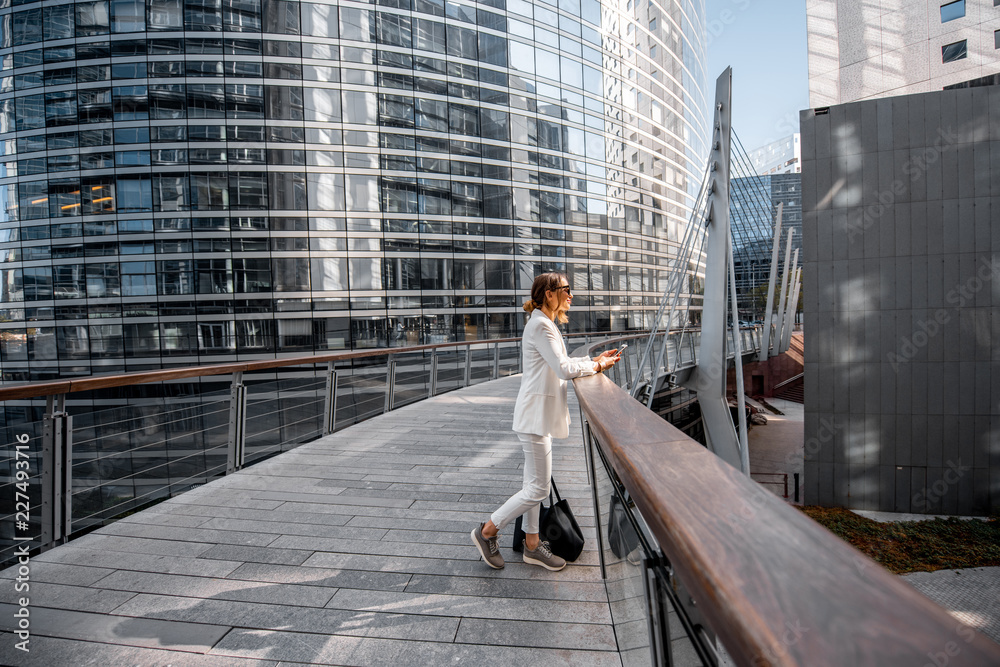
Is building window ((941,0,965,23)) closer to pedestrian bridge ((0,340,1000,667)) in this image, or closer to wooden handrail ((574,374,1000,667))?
pedestrian bridge ((0,340,1000,667))

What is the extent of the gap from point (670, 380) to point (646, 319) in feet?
81.9

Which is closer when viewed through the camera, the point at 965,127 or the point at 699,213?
the point at 699,213

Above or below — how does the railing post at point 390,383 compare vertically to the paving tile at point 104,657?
above

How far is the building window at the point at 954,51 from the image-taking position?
15.2 metres

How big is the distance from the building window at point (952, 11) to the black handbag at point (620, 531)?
21162mm

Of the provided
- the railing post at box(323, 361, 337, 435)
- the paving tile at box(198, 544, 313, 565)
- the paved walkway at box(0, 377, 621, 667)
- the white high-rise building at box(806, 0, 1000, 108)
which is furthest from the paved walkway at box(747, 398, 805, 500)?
the paving tile at box(198, 544, 313, 565)

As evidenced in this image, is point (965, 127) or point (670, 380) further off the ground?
point (965, 127)

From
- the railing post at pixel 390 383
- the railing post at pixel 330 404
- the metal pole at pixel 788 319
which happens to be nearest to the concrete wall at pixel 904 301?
the railing post at pixel 390 383

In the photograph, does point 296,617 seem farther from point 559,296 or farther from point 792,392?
point 792,392

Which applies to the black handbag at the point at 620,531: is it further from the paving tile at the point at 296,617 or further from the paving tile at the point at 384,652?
the paving tile at the point at 296,617

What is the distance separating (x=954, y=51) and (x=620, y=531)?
2116 cm

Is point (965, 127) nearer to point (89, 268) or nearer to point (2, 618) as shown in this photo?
point (2, 618)

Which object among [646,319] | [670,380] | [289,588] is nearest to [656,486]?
[289,588]

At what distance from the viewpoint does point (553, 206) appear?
31.6 meters
